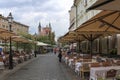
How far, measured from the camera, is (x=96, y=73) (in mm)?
11031

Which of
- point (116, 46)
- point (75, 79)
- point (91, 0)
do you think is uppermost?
point (91, 0)

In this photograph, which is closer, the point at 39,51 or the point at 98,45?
the point at 98,45

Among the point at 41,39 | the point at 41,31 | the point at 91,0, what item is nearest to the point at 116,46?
the point at 91,0

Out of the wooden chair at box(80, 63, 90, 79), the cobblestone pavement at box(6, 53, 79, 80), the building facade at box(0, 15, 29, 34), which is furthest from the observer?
the building facade at box(0, 15, 29, 34)

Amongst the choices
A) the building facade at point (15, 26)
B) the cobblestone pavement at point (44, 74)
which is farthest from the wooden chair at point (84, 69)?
the building facade at point (15, 26)

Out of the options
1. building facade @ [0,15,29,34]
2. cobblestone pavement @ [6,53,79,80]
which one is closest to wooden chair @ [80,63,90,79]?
cobblestone pavement @ [6,53,79,80]

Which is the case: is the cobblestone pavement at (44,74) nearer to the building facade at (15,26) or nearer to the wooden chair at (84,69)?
the wooden chair at (84,69)

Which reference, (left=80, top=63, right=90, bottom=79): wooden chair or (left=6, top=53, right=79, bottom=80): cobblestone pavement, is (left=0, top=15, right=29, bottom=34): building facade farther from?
(left=80, top=63, right=90, bottom=79): wooden chair

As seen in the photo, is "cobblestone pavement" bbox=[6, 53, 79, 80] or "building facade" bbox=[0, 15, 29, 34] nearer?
"cobblestone pavement" bbox=[6, 53, 79, 80]

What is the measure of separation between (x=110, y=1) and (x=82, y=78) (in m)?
10.8

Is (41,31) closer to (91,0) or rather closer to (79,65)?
(91,0)

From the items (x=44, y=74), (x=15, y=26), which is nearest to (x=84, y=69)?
(x=44, y=74)

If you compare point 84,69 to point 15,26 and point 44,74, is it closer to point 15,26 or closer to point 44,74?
point 44,74

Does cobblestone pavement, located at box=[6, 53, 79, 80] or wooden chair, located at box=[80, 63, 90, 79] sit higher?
wooden chair, located at box=[80, 63, 90, 79]
